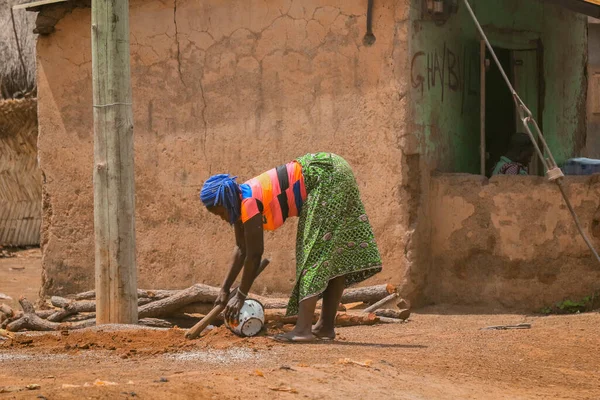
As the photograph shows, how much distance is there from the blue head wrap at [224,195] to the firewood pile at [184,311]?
1261 mm

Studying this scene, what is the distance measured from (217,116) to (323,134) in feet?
3.50

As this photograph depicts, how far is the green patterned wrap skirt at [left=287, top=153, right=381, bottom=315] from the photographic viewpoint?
7.09 meters

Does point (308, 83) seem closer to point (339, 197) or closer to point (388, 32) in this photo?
point (388, 32)

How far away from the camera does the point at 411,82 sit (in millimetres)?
9000

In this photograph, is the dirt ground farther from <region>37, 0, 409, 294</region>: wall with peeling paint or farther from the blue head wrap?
<region>37, 0, 409, 294</region>: wall with peeling paint

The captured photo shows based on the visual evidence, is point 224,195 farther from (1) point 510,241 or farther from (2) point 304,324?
(1) point 510,241

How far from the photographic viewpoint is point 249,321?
717cm

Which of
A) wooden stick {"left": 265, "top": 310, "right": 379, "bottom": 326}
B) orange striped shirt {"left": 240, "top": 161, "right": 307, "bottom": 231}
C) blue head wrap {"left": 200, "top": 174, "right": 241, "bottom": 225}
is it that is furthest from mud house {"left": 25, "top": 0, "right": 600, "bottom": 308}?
blue head wrap {"left": 200, "top": 174, "right": 241, "bottom": 225}

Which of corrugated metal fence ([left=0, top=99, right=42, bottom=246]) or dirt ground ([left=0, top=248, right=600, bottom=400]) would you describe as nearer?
dirt ground ([left=0, top=248, right=600, bottom=400])

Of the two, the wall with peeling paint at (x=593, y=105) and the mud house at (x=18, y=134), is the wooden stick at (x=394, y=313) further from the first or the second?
the wall with peeling paint at (x=593, y=105)

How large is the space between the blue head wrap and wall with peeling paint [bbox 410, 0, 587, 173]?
2546mm

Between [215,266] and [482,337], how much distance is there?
2939mm

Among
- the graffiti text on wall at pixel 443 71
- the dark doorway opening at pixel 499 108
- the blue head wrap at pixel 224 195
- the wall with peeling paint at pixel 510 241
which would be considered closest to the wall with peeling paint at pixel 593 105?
the dark doorway opening at pixel 499 108

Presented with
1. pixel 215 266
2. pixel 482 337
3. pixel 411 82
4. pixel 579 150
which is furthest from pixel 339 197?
pixel 579 150
